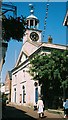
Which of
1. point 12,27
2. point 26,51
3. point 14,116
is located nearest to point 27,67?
point 26,51

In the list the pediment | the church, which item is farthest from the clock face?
the pediment

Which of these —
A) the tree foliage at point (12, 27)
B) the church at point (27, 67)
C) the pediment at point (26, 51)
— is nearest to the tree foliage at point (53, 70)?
Answer: the church at point (27, 67)

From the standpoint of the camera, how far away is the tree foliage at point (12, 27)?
9.58 m

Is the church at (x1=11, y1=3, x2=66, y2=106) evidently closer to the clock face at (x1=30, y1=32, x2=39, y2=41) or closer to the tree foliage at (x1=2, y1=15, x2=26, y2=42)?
the clock face at (x1=30, y1=32, x2=39, y2=41)

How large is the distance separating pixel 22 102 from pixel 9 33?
130 ft

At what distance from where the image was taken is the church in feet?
132

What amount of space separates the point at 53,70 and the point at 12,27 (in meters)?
21.7

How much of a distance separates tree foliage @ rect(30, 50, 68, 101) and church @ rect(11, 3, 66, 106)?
608 centimetres

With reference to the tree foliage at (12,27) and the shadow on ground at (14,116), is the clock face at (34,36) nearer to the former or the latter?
the shadow on ground at (14,116)

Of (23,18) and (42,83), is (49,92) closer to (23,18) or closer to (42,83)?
(42,83)

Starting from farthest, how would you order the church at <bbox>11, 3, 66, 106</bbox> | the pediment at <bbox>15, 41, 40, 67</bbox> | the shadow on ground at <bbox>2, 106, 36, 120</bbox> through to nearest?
the pediment at <bbox>15, 41, 40, 67</bbox>, the church at <bbox>11, 3, 66, 106</bbox>, the shadow on ground at <bbox>2, 106, 36, 120</bbox>

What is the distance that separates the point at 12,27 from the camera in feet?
31.8

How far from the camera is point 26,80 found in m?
46.7

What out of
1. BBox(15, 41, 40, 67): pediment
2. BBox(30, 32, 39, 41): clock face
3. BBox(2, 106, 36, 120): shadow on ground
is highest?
BBox(30, 32, 39, 41): clock face
